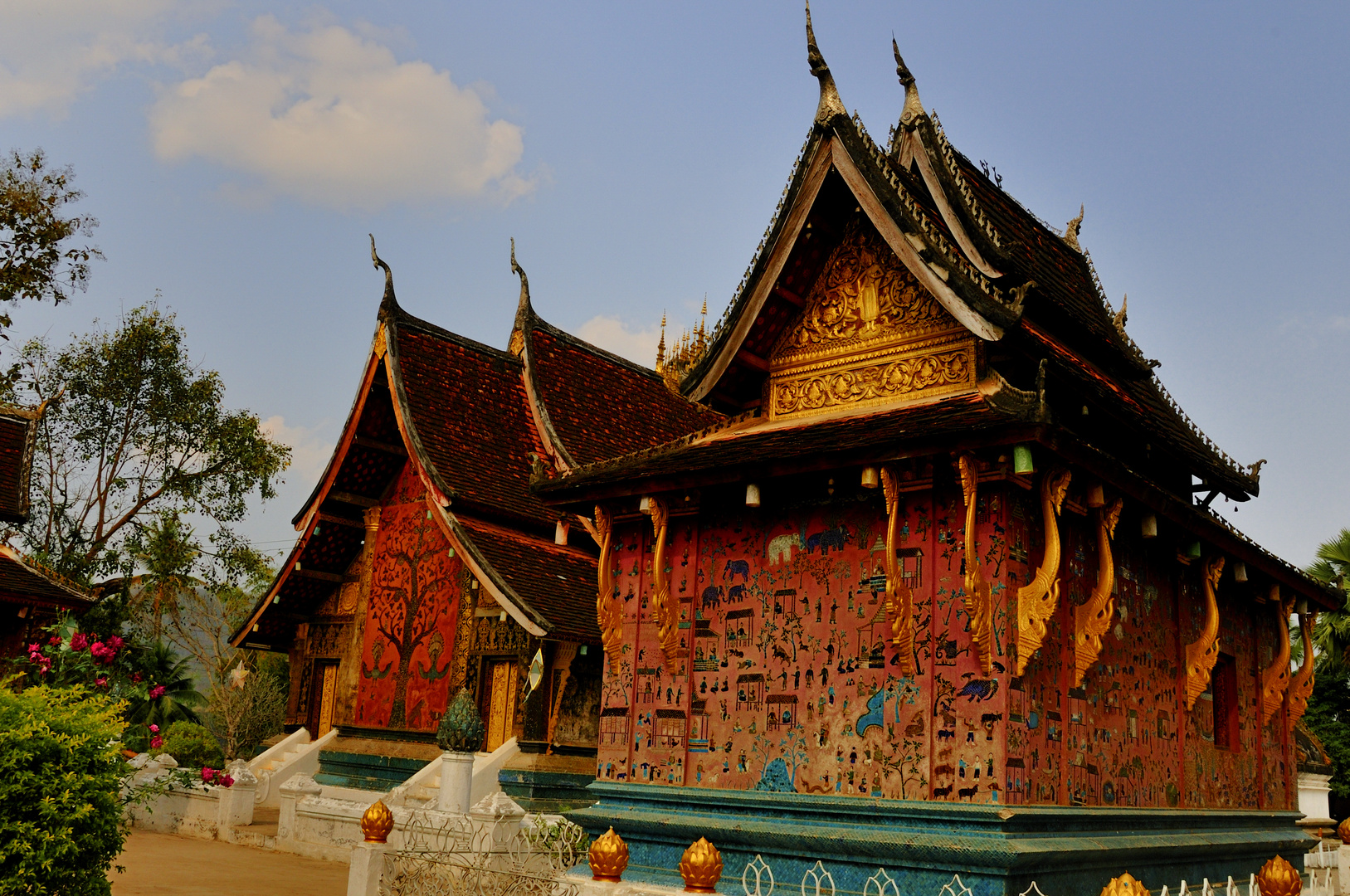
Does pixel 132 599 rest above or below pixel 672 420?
below

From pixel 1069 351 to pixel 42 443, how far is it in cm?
2746

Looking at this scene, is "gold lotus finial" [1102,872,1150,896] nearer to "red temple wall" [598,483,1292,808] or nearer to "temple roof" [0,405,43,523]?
"red temple wall" [598,483,1292,808]

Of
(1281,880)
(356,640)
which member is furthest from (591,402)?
(1281,880)

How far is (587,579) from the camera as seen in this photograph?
17.5m

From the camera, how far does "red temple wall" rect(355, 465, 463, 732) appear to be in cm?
1766

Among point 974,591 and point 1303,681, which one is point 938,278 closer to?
point 974,591

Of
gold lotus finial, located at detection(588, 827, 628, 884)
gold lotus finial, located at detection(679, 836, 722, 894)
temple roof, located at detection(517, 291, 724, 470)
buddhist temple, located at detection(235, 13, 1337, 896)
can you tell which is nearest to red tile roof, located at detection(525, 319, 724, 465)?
temple roof, located at detection(517, 291, 724, 470)

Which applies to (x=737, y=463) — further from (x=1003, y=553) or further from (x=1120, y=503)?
(x=1120, y=503)

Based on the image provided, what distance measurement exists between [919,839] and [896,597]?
1804 millimetres

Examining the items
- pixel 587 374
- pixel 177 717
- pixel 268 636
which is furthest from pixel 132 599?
pixel 587 374

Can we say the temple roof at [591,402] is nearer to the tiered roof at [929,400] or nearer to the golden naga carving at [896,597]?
the tiered roof at [929,400]

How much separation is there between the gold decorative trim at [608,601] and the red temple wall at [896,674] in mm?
96

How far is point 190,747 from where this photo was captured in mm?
25828

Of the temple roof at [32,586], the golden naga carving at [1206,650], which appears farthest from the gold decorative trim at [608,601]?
the temple roof at [32,586]
